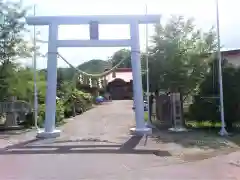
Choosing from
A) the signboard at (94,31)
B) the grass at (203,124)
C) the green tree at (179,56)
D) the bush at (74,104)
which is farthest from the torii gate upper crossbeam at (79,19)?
the bush at (74,104)

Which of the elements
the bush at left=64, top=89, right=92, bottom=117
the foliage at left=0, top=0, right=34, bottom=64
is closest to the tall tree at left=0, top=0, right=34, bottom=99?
the foliage at left=0, top=0, right=34, bottom=64

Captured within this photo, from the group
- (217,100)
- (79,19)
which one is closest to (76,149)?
(79,19)

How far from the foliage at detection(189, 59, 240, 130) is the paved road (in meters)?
4.02

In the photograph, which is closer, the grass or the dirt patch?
the dirt patch

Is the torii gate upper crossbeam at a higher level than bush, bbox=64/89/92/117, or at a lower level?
higher

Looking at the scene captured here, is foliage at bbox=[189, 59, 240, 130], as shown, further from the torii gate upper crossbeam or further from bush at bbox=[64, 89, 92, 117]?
bush at bbox=[64, 89, 92, 117]

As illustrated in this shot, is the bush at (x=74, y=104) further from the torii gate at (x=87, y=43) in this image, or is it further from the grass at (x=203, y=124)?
the torii gate at (x=87, y=43)

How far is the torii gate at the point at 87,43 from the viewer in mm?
17766

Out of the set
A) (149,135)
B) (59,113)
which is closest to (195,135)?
(149,135)

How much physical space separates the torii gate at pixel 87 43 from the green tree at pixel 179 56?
2.61m

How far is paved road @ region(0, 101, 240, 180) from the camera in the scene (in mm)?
9914

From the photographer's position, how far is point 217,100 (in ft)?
61.9

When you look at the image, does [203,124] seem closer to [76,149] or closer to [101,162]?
[76,149]

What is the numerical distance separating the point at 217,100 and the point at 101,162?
8.70m
